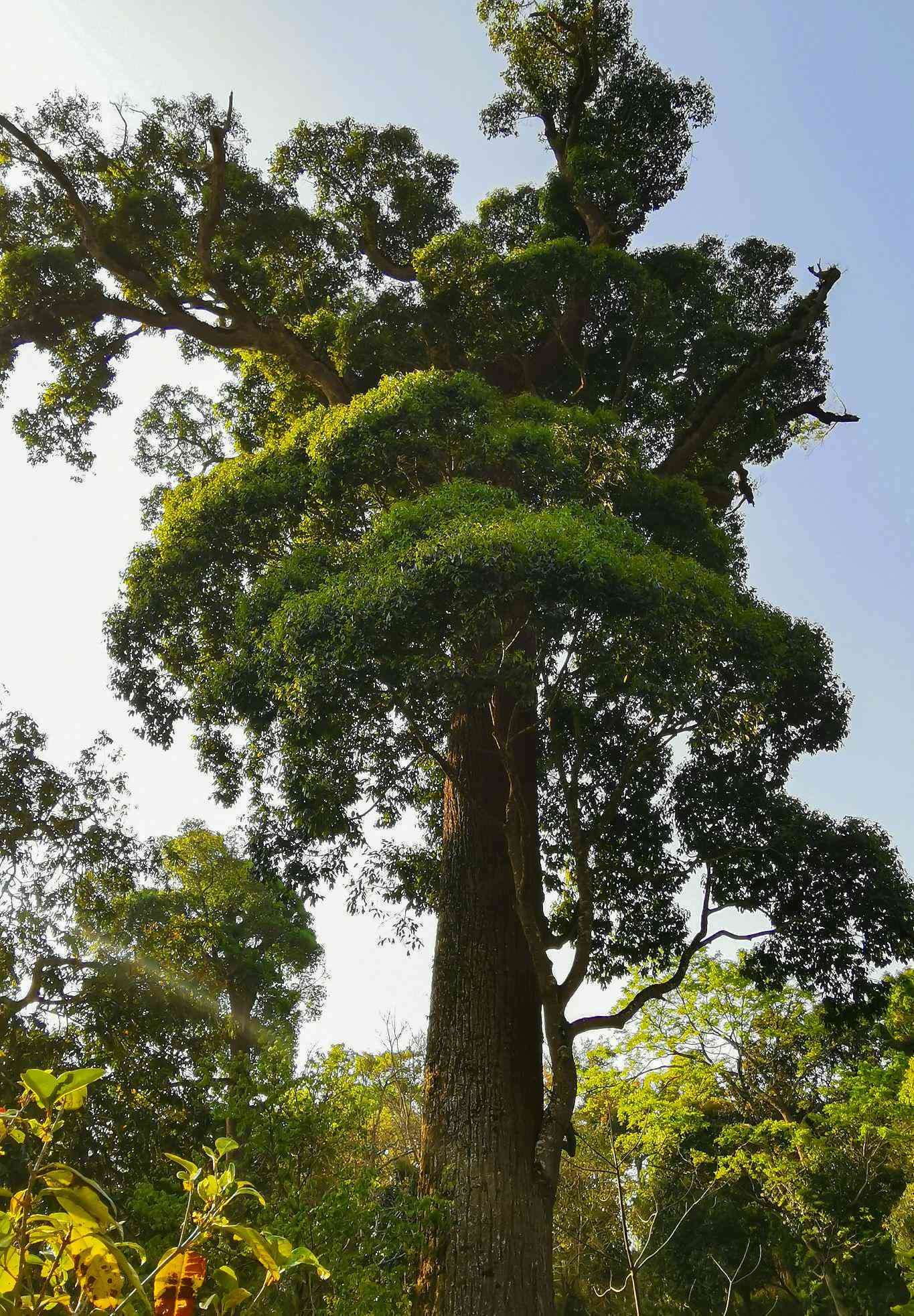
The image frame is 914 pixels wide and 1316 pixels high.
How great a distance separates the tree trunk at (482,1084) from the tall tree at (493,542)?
0.02 metres

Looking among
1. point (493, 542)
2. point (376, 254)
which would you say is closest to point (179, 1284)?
point (493, 542)

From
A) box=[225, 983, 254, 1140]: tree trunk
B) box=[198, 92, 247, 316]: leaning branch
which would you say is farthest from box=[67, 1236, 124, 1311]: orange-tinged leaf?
box=[198, 92, 247, 316]: leaning branch

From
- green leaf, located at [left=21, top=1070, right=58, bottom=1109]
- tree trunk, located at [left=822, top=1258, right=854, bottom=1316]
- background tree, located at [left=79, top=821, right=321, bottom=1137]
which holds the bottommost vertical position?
tree trunk, located at [left=822, top=1258, right=854, bottom=1316]

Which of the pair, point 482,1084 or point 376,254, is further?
point 376,254

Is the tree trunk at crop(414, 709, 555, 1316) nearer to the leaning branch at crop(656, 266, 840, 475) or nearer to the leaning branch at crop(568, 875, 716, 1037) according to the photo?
the leaning branch at crop(568, 875, 716, 1037)

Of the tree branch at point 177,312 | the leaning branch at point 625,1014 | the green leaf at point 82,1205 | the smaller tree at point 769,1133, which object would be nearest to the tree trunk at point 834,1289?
the smaller tree at point 769,1133

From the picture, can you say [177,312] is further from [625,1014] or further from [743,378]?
[625,1014]

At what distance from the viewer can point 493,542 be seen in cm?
602

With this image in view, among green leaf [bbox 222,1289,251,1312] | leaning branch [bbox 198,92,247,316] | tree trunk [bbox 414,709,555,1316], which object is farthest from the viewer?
leaning branch [bbox 198,92,247,316]

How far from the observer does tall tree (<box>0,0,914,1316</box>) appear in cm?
609

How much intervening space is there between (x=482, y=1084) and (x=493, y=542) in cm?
362

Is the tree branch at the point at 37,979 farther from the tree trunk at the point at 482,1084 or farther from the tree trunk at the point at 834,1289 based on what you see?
the tree trunk at the point at 834,1289

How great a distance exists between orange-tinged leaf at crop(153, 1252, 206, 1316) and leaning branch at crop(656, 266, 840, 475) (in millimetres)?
9184

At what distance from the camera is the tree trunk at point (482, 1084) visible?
17.6ft
